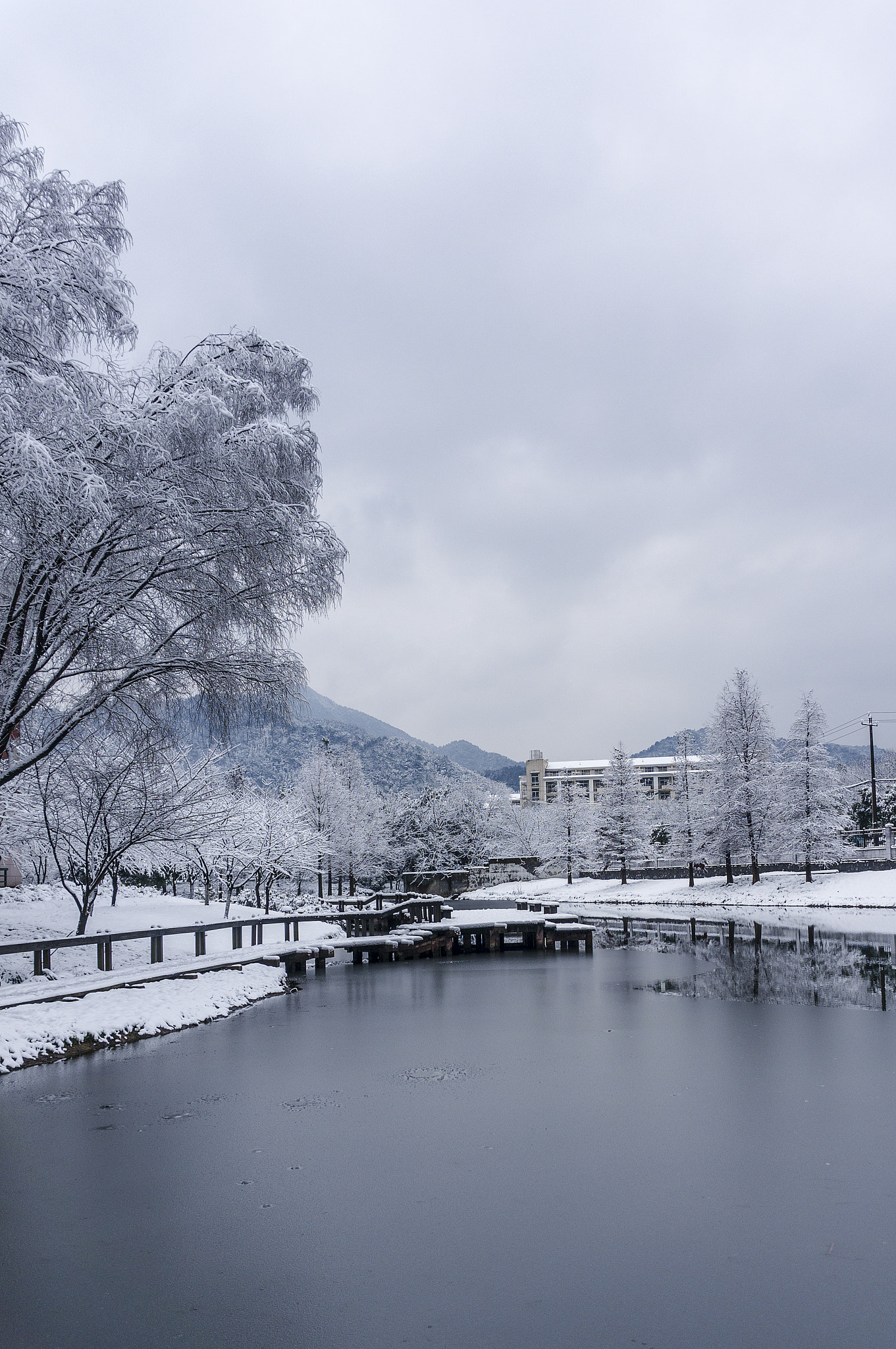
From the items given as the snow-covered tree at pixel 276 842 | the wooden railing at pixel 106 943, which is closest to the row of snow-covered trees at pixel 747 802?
the snow-covered tree at pixel 276 842

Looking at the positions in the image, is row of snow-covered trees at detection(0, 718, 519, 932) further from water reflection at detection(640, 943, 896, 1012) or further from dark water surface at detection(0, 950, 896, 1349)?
water reflection at detection(640, 943, 896, 1012)

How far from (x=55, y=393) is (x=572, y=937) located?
63.1 ft

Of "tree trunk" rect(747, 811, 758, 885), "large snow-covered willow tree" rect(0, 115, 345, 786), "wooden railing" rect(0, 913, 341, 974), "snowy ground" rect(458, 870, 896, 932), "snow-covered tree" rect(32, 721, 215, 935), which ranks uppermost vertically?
"large snow-covered willow tree" rect(0, 115, 345, 786)

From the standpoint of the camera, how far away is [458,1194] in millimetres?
5613

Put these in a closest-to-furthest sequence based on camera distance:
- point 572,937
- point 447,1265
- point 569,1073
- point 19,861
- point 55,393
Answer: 1. point 447,1265
2. point 569,1073
3. point 55,393
4. point 572,937
5. point 19,861

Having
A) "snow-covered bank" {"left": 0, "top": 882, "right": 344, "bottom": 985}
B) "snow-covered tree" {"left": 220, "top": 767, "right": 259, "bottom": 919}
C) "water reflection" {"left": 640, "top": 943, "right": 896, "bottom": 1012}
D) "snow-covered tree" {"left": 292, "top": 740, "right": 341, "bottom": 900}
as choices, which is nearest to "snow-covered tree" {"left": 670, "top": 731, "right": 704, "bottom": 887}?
"snow-covered tree" {"left": 292, "top": 740, "right": 341, "bottom": 900}

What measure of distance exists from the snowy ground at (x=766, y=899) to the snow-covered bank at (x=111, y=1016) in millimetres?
20745

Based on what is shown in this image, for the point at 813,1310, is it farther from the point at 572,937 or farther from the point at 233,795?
the point at 233,795

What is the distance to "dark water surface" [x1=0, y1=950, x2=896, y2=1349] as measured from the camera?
4.17m

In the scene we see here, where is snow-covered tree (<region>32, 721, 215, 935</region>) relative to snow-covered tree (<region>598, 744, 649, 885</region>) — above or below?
above

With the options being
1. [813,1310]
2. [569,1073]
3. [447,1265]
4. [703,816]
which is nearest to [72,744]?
[569,1073]

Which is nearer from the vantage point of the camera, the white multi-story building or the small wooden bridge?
the small wooden bridge

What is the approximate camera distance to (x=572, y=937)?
24.2 m

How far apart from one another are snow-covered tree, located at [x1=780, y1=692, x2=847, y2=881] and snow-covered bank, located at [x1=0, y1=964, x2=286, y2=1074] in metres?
36.9
